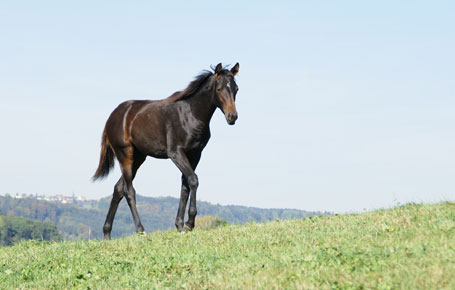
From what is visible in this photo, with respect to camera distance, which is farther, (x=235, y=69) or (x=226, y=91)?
(x=235, y=69)

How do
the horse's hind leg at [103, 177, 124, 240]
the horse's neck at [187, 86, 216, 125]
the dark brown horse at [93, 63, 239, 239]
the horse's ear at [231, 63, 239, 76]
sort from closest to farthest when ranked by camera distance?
the dark brown horse at [93, 63, 239, 239] → the horse's ear at [231, 63, 239, 76] → the horse's neck at [187, 86, 216, 125] → the horse's hind leg at [103, 177, 124, 240]

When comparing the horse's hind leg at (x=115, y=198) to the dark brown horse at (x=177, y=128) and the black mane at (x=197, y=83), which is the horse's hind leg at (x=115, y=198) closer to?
the dark brown horse at (x=177, y=128)

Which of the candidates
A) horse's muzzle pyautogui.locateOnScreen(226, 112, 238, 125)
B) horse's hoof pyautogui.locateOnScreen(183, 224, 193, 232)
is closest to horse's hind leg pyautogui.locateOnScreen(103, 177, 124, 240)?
horse's hoof pyautogui.locateOnScreen(183, 224, 193, 232)

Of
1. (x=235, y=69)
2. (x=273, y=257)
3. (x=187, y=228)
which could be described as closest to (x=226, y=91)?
(x=235, y=69)

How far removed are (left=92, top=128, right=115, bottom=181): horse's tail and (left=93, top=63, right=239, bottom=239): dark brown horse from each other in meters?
0.73

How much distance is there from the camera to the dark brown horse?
15212 mm

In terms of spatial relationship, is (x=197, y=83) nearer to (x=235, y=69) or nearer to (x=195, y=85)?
(x=195, y=85)

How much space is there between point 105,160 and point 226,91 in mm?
6336

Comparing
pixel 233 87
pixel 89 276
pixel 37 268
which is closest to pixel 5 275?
pixel 37 268

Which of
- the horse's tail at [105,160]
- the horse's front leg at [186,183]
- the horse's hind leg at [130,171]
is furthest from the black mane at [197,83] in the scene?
the horse's tail at [105,160]

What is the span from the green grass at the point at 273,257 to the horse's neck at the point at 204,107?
3162mm

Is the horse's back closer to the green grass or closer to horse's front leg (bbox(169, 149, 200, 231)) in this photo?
horse's front leg (bbox(169, 149, 200, 231))

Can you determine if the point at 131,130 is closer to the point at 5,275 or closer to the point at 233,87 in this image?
the point at 233,87

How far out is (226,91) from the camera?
48.8 feet
